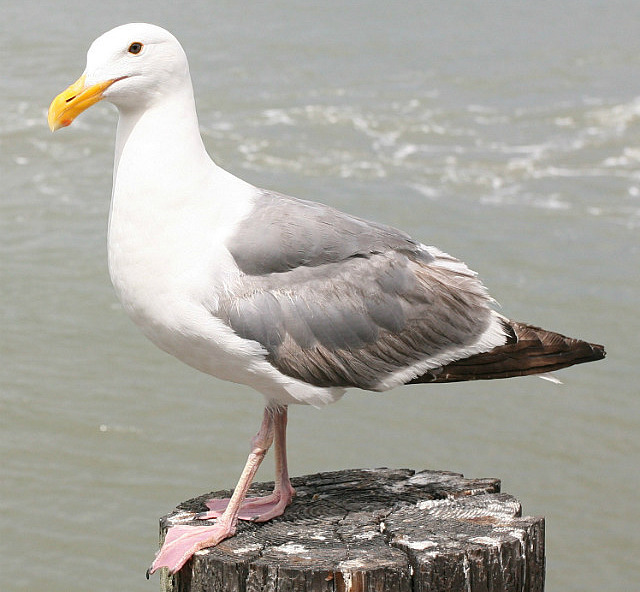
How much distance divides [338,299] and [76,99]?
53.0 inches

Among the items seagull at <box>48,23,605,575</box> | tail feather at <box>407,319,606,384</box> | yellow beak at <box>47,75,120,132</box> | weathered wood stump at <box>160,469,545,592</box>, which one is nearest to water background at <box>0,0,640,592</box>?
weathered wood stump at <box>160,469,545,592</box>

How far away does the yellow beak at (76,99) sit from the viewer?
474cm

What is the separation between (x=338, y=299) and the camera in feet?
16.6

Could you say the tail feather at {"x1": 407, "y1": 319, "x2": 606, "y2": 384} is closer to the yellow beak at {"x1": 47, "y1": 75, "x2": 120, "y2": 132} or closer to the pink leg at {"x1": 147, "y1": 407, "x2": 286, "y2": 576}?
the pink leg at {"x1": 147, "y1": 407, "x2": 286, "y2": 576}

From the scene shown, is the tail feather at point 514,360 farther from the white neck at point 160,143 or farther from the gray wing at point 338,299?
the white neck at point 160,143

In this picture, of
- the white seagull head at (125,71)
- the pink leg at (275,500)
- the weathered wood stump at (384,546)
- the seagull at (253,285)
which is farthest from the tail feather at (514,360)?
the white seagull head at (125,71)

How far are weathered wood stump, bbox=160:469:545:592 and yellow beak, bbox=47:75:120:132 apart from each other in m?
1.81

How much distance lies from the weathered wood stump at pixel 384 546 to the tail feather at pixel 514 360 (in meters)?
0.54

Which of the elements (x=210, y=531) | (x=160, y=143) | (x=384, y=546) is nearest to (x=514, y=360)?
(x=384, y=546)

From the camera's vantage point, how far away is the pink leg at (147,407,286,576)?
15.5 ft

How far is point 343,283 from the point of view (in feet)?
16.6

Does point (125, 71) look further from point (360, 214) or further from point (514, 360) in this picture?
point (360, 214)

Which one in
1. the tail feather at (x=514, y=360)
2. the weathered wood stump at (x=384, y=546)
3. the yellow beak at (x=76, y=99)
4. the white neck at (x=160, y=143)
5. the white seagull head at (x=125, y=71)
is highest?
the white seagull head at (x=125, y=71)

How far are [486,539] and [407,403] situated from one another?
495cm
